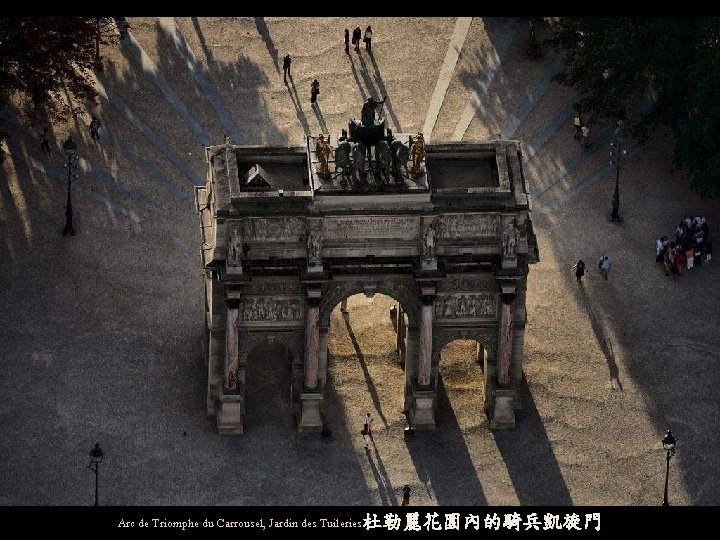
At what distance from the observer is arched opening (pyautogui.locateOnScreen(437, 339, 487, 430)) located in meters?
135

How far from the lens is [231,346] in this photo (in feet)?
432

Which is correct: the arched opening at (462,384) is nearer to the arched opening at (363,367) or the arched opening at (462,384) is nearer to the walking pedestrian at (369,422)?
the arched opening at (363,367)

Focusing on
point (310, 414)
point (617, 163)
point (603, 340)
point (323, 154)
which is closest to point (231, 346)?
point (310, 414)

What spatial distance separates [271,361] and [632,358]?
1587cm

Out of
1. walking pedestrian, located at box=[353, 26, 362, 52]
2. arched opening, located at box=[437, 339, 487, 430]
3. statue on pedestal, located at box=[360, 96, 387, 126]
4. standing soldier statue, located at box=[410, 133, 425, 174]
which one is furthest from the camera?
walking pedestrian, located at box=[353, 26, 362, 52]

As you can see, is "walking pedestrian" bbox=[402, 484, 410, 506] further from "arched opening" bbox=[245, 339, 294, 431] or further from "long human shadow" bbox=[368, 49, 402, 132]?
"long human shadow" bbox=[368, 49, 402, 132]


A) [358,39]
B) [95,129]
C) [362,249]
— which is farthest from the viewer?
[358,39]

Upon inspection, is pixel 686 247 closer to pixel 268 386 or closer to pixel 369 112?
pixel 268 386

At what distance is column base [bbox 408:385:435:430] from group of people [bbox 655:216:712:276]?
16053 millimetres

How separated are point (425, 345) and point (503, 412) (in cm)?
487

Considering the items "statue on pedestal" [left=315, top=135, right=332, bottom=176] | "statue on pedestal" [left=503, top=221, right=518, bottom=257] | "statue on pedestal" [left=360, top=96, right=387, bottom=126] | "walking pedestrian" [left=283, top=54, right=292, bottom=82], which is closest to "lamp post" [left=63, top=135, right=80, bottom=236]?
"walking pedestrian" [left=283, top=54, right=292, bottom=82]

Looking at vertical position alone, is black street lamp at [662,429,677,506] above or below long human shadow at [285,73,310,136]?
below

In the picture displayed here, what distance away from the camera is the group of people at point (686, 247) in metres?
144
